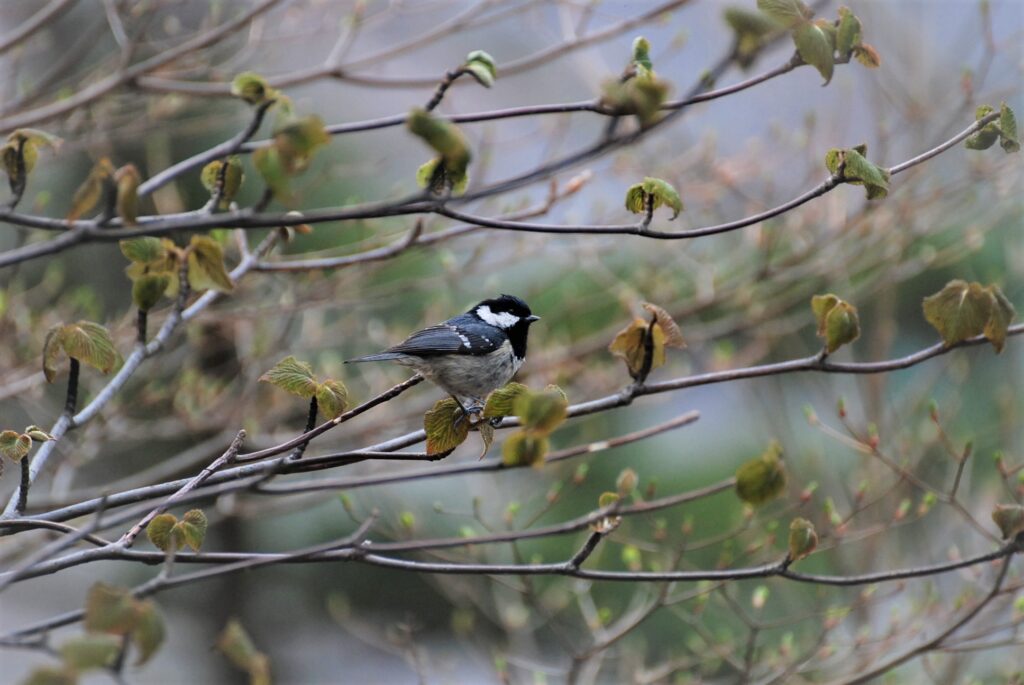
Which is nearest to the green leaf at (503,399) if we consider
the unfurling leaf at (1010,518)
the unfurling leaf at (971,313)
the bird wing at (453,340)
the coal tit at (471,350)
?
the unfurling leaf at (971,313)

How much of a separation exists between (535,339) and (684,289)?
1220 millimetres

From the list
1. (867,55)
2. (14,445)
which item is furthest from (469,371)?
(867,55)

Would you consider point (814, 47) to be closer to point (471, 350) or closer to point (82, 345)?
point (82, 345)

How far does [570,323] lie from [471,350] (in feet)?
6.55

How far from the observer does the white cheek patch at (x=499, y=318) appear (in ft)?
11.5

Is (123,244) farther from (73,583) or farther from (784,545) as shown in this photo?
(73,583)

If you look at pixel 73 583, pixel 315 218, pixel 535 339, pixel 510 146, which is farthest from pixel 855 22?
pixel 73 583

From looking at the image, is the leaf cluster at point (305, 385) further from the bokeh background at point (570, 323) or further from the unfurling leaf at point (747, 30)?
the bokeh background at point (570, 323)

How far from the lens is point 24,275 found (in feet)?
17.9

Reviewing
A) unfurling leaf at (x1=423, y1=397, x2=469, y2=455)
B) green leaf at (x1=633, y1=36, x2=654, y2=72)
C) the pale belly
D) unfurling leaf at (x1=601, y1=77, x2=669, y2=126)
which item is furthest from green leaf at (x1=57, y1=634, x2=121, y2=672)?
the pale belly

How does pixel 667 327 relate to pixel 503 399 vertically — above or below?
above

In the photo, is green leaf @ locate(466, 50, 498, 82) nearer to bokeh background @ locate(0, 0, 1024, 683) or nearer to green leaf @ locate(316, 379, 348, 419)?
green leaf @ locate(316, 379, 348, 419)

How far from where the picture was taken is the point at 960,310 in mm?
1991

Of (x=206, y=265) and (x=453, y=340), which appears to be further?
(x=453, y=340)
